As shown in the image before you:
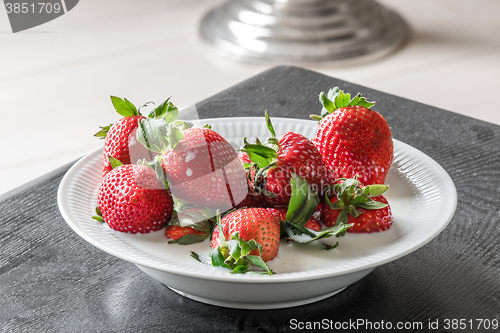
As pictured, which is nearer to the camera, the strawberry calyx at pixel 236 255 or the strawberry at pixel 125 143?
the strawberry calyx at pixel 236 255

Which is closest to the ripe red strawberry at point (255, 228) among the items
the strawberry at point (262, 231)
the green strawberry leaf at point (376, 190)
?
the strawberry at point (262, 231)

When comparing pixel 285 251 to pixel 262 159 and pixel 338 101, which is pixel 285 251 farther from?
pixel 338 101

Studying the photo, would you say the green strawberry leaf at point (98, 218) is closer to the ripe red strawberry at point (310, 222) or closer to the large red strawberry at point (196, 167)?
the large red strawberry at point (196, 167)

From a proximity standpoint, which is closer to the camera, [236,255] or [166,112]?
[236,255]

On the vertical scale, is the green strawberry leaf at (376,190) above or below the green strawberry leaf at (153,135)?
below

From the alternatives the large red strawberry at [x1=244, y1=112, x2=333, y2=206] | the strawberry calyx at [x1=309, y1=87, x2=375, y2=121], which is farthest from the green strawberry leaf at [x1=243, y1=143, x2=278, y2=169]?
the strawberry calyx at [x1=309, y1=87, x2=375, y2=121]

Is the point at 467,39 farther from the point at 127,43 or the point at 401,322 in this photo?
the point at 401,322

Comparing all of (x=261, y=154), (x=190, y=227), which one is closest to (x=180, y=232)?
(x=190, y=227)
